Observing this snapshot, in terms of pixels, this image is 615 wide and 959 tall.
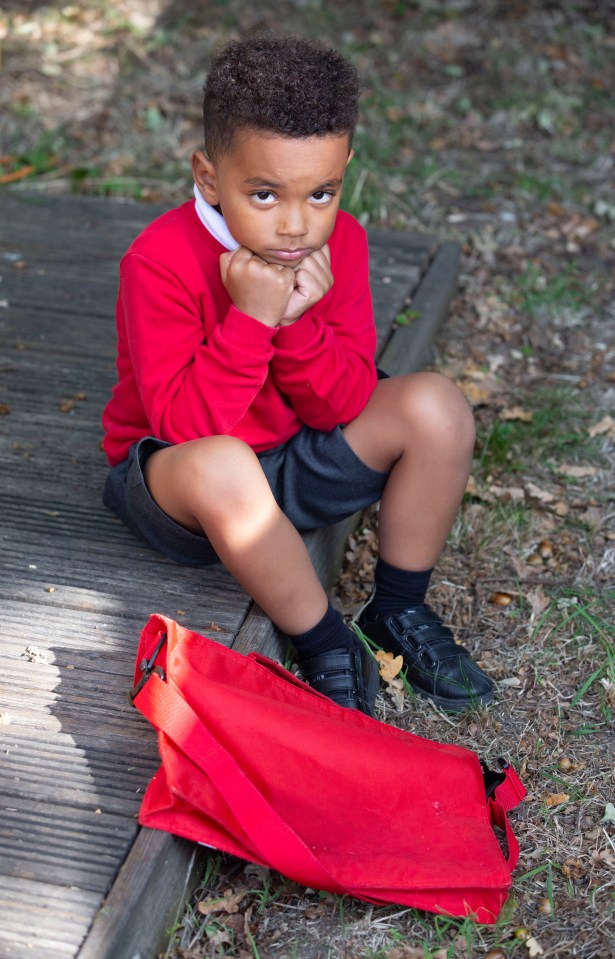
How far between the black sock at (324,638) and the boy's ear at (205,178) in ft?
3.31

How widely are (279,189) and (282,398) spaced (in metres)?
0.56

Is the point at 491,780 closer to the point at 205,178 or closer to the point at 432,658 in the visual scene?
the point at 432,658

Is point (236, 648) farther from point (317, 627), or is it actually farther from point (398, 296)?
point (398, 296)

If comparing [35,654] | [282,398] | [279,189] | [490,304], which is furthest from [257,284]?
[490,304]

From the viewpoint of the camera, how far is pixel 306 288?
2.48 metres

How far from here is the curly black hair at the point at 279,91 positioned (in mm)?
2227

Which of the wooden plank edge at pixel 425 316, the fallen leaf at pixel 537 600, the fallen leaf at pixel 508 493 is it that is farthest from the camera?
the wooden plank edge at pixel 425 316

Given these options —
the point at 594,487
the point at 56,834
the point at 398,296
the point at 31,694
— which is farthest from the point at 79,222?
the point at 56,834

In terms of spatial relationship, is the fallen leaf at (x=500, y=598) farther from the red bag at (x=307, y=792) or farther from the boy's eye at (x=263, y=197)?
the boy's eye at (x=263, y=197)

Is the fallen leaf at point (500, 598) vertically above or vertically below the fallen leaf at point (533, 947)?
below

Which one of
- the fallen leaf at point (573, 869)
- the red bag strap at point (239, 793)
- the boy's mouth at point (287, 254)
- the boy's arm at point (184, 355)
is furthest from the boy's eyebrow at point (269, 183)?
the fallen leaf at point (573, 869)

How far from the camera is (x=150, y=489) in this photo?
2.53m

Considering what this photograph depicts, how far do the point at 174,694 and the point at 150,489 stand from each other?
611 mm

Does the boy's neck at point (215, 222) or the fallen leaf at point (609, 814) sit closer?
the fallen leaf at point (609, 814)
